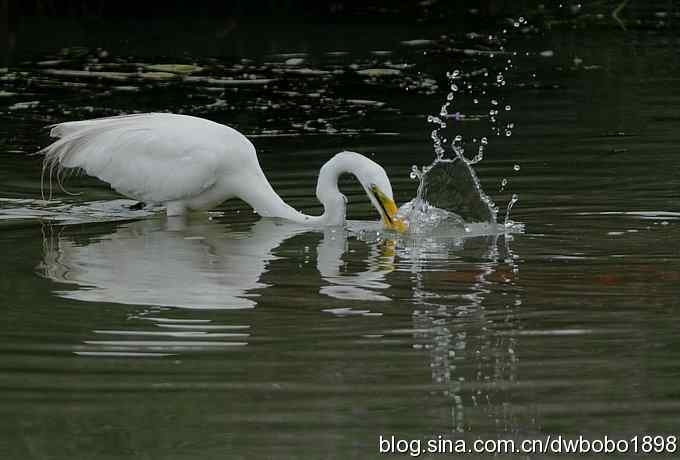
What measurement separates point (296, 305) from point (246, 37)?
1338 cm

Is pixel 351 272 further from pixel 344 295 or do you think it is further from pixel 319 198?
pixel 319 198

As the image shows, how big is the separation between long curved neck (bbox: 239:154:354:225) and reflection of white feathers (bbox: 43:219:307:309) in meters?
0.11

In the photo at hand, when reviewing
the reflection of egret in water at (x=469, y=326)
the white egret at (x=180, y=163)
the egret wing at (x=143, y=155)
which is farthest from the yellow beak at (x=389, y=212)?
the egret wing at (x=143, y=155)

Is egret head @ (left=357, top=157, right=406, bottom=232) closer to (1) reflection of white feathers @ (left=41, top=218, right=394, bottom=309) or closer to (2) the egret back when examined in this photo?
(1) reflection of white feathers @ (left=41, top=218, right=394, bottom=309)

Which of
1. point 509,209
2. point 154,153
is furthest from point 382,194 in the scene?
point 154,153

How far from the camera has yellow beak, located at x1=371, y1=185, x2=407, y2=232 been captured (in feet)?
32.4

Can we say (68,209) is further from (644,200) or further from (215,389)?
(215,389)

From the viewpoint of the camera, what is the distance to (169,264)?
29.4 feet

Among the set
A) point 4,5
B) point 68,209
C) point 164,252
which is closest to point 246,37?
point 4,5

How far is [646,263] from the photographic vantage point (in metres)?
8.41

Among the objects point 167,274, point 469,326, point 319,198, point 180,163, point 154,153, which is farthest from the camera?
point 154,153

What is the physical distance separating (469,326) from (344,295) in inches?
41.8

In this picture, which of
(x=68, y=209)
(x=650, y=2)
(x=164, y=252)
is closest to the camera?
(x=164, y=252)

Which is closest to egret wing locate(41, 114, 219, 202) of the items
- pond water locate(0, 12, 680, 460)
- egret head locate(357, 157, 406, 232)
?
pond water locate(0, 12, 680, 460)
